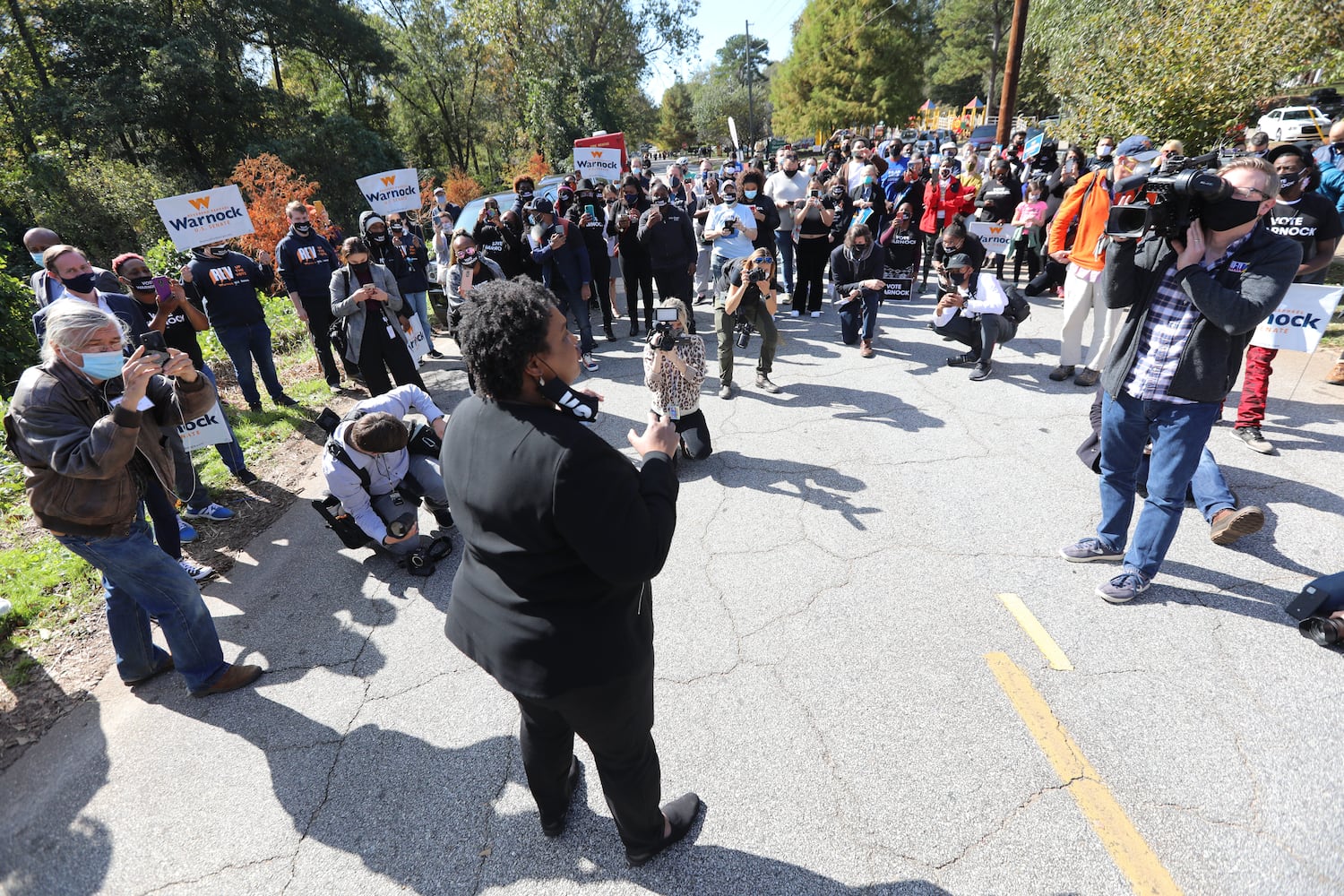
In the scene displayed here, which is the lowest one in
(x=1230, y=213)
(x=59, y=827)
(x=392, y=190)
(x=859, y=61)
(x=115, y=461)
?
(x=59, y=827)

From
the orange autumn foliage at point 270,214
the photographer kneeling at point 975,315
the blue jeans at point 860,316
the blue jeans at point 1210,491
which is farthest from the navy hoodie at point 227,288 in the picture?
the blue jeans at point 1210,491

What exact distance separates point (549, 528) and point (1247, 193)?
315 cm

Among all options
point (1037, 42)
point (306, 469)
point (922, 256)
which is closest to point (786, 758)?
point (306, 469)

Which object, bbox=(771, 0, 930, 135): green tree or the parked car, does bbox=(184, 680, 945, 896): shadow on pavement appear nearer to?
the parked car

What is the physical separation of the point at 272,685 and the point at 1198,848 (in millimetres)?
4095

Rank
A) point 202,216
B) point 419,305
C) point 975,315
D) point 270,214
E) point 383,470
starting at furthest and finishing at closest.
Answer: point 270,214 → point 419,305 → point 975,315 → point 202,216 → point 383,470

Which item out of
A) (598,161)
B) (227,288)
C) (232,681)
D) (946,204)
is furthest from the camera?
(598,161)

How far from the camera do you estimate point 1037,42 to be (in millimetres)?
25094

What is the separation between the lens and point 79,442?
8.55ft

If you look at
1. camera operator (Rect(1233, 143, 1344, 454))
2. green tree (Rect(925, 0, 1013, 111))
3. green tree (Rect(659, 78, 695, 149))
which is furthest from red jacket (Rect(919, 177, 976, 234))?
green tree (Rect(659, 78, 695, 149))

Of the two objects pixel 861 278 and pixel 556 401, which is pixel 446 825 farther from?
pixel 861 278

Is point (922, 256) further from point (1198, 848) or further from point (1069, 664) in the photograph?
point (1198, 848)

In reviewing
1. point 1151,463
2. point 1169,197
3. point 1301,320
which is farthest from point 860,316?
point 1169,197

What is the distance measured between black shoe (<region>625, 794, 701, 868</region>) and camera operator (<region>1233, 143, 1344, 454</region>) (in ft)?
16.0
